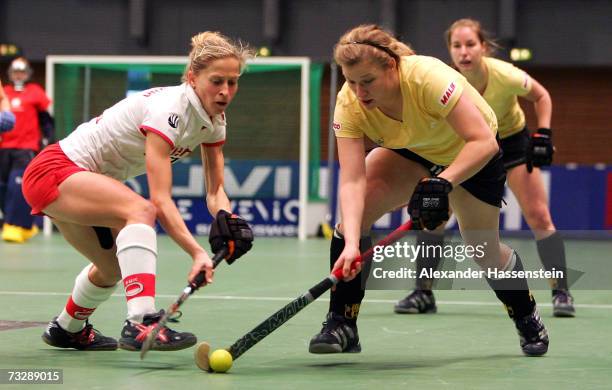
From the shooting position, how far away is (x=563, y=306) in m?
5.98

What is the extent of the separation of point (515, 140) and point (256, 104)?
624 centimetres

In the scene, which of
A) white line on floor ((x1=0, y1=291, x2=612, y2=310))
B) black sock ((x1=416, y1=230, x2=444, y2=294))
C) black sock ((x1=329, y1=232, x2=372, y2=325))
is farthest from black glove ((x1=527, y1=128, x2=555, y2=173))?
black sock ((x1=329, y1=232, x2=372, y2=325))

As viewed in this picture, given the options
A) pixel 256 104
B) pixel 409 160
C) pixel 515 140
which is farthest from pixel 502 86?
pixel 256 104

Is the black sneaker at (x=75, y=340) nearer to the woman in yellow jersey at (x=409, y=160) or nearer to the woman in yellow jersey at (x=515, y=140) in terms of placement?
the woman in yellow jersey at (x=409, y=160)

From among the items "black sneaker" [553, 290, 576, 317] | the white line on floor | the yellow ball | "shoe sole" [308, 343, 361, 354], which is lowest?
the white line on floor

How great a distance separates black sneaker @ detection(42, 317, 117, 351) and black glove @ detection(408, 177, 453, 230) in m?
1.35

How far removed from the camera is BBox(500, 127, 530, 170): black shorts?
6328mm

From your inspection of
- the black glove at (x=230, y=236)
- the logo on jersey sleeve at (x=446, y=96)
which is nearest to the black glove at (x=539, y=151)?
the logo on jersey sleeve at (x=446, y=96)

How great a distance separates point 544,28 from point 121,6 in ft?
15.7

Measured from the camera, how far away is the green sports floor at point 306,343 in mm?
3975

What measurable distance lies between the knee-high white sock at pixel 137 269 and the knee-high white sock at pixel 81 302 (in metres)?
0.46

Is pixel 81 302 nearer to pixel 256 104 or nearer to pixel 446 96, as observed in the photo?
pixel 446 96

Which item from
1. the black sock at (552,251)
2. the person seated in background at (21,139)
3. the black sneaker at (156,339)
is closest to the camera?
the black sneaker at (156,339)

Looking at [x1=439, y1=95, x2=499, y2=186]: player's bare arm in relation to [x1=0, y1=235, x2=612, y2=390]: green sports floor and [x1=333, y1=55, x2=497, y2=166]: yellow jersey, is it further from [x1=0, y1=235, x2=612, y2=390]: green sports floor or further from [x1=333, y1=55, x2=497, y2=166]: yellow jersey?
[x1=0, y1=235, x2=612, y2=390]: green sports floor
